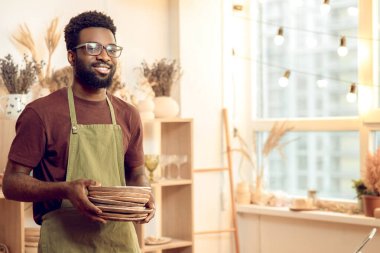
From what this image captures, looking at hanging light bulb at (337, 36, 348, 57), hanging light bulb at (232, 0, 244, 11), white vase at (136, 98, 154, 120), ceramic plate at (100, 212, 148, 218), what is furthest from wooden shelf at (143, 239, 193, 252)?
ceramic plate at (100, 212, 148, 218)

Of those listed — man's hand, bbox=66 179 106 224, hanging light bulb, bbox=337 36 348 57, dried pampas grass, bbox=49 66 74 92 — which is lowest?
man's hand, bbox=66 179 106 224

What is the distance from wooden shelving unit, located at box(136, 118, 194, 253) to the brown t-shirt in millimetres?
1886

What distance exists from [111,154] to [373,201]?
231cm

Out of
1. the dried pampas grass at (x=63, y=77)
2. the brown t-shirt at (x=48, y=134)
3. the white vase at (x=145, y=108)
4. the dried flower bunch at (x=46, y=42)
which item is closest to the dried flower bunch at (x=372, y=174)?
the white vase at (x=145, y=108)

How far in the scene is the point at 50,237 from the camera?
246cm

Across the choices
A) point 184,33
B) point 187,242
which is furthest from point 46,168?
point 184,33

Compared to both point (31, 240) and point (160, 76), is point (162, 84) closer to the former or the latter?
point (160, 76)

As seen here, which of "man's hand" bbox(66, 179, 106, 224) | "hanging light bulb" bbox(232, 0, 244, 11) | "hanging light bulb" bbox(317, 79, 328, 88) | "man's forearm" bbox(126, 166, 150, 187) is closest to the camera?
"man's hand" bbox(66, 179, 106, 224)

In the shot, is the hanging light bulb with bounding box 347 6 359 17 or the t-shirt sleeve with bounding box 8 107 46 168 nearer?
the t-shirt sleeve with bounding box 8 107 46 168

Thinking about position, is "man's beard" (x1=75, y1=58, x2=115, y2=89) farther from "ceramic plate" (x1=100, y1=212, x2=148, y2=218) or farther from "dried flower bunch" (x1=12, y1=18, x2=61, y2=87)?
"dried flower bunch" (x1=12, y1=18, x2=61, y2=87)

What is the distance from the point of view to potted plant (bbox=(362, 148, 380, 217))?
4273 mm

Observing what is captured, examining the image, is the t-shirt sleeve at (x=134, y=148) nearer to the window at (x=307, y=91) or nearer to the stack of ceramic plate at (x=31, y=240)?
the stack of ceramic plate at (x=31, y=240)

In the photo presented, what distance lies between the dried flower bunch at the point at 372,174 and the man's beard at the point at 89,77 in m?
2.31

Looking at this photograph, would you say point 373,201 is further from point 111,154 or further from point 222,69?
point 111,154
